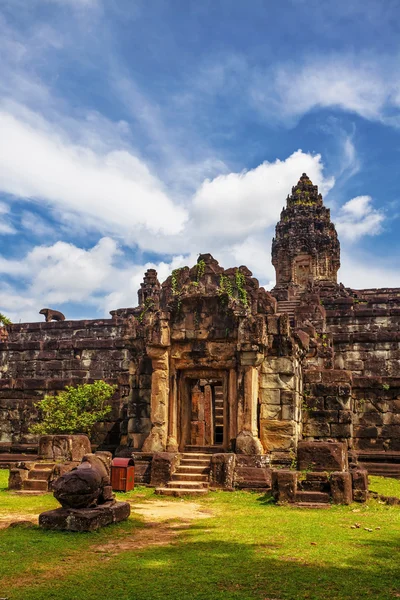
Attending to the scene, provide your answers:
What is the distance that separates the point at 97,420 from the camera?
18.0m

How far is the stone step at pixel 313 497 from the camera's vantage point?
1133 cm

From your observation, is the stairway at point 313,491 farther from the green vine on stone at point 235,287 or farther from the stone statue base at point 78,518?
the green vine on stone at point 235,287

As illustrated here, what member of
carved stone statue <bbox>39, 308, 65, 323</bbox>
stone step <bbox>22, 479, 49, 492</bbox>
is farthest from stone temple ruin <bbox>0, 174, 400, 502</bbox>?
carved stone statue <bbox>39, 308, 65, 323</bbox>

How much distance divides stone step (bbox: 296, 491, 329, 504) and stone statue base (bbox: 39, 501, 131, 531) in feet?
12.6

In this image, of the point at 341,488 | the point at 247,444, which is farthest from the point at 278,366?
the point at 341,488

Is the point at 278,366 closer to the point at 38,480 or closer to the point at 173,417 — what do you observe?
the point at 173,417

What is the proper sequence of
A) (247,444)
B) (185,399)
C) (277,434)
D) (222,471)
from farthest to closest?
(185,399)
(277,434)
(247,444)
(222,471)

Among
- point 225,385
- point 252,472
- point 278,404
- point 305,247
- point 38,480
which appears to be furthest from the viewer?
point 305,247

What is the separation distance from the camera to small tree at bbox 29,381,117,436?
1767cm

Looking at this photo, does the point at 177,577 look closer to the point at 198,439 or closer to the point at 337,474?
the point at 337,474

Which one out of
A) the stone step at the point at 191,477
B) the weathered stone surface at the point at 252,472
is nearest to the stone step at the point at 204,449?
the weathered stone surface at the point at 252,472

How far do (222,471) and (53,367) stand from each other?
596 inches

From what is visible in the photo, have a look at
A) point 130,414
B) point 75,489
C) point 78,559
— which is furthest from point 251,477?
point 78,559

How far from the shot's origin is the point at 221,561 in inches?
282
